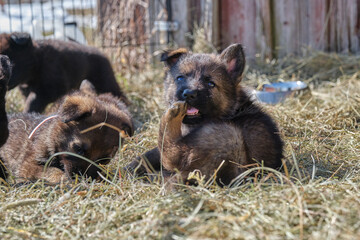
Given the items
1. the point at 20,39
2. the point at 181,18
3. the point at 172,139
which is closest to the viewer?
the point at 172,139

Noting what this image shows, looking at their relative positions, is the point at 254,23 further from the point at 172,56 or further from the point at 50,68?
the point at 172,56

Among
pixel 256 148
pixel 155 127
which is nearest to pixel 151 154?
pixel 256 148

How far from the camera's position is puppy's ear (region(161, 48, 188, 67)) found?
14.6ft

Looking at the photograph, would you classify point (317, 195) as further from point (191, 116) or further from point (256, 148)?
point (191, 116)

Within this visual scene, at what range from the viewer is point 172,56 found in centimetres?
455

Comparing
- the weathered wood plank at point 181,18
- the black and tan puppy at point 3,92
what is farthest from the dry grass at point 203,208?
the weathered wood plank at point 181,18

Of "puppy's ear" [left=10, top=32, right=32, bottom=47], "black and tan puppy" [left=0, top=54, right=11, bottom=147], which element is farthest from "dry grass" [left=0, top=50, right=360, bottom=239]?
"puppy's ear" [left=10, top=32, right=32, bottom=47]

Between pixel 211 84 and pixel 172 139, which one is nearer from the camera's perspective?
pixel 172 139

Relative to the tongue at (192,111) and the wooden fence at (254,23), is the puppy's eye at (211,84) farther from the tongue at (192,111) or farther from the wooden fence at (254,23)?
the wooden fence at (254,23)

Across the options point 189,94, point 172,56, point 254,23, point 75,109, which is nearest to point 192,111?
point 189,94

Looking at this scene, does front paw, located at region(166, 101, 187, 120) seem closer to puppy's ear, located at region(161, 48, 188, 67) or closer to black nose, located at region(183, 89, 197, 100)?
black nose, located at region(183, 89, 197, 100)

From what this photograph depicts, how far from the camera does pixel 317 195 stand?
9.36 ft

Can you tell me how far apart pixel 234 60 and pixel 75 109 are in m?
1.51

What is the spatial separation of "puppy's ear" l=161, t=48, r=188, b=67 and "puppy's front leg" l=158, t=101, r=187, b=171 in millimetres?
1013
